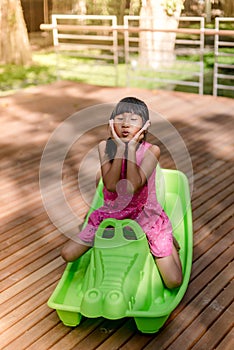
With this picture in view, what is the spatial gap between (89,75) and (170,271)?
7.93 m

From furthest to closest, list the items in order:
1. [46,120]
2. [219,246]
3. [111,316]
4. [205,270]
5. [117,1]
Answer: [117,1], [46,120], [219,246], [205,270], [111,316]

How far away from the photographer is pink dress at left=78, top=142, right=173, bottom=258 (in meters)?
2.45

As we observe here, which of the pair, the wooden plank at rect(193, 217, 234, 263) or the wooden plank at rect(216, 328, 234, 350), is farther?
the wooden plank at rect(193, 217, 234, 263)

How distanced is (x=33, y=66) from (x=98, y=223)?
29.8 feet

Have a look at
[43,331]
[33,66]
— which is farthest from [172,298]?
[33,66]

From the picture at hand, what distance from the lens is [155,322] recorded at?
7.34 feet

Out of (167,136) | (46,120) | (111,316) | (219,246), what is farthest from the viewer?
(46,120)

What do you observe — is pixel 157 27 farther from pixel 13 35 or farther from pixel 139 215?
pixel 139 215

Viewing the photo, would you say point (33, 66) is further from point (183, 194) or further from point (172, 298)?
point (172, 298)

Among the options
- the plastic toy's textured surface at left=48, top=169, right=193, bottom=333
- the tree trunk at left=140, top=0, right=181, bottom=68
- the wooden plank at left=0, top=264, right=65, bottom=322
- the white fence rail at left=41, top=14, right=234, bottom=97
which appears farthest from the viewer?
the tree trunk at left=140, top=0, right=181, bottom=68

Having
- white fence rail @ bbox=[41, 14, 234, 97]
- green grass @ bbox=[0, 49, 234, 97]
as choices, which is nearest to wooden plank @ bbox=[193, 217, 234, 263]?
white fence rail @ bbox=[41, 14, 234, 97]

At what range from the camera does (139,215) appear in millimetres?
2494

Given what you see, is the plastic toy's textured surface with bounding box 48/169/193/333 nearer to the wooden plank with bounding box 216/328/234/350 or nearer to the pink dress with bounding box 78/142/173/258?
the pink dress with bounding box 78/142/173/258

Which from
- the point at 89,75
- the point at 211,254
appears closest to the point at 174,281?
the point at 211,254
